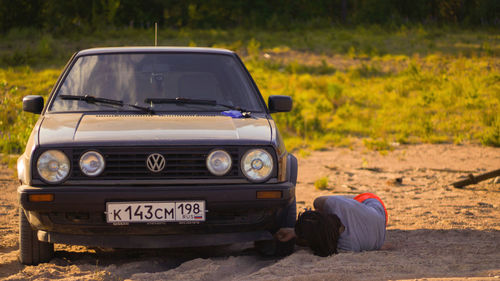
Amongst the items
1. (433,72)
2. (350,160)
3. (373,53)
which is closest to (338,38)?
(373,53)

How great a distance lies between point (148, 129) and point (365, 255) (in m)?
1.69

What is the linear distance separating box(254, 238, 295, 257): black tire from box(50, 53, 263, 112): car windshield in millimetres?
1050

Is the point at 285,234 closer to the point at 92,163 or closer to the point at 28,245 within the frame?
the point at 92,163

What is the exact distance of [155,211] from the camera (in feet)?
14.0

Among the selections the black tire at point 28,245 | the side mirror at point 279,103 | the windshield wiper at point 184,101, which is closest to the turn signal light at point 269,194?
the windshield wiper at point 184,101

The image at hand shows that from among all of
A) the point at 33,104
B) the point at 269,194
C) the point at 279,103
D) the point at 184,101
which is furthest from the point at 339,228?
the point at 33,104

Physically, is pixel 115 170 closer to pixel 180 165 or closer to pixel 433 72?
pixel 180 165

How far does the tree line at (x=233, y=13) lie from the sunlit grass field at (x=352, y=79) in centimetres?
508

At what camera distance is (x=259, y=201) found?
4.34 meters

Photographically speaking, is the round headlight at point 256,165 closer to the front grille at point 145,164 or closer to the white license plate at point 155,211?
the front grille at point 145,164

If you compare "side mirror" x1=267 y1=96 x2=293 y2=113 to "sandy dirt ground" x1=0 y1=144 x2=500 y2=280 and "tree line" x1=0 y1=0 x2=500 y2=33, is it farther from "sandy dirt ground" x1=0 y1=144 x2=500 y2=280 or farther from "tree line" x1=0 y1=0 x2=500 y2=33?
"tree line" x1=0 y1=0 x2=500 y2=33

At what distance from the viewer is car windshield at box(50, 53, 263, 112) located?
16.9 ft

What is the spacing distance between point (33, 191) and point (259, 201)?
4.59 feet

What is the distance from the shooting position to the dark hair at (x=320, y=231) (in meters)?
4.81
